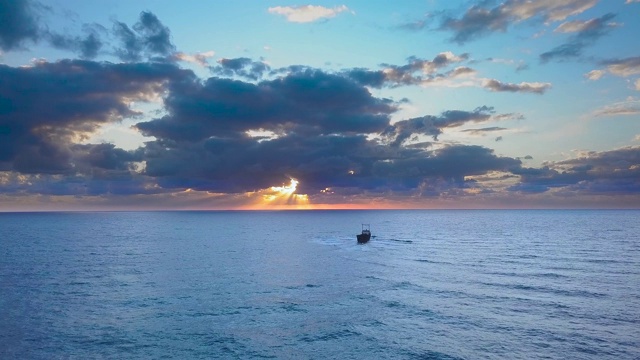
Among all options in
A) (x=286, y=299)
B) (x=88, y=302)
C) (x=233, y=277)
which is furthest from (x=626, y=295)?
(x=88, y=302)

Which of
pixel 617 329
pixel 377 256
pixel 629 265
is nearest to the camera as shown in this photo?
pixel 617 329

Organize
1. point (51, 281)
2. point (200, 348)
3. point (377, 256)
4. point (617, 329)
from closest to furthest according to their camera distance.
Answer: point (200, 348) < point (617, 329) < point (51, 281) < point (377, 256)

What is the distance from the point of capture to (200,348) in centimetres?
4234

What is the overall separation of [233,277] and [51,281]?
107ft

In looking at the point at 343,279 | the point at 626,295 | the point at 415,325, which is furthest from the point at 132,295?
the point at 626,295

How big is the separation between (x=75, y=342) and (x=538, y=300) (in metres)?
58.1

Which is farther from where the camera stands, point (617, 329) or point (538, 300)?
point (538, 300)

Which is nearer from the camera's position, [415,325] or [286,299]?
[415,325]

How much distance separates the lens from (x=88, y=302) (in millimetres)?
61094

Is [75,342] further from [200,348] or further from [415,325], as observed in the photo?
[415,325]

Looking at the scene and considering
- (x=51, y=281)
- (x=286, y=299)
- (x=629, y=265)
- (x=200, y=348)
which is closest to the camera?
(x=200, y=348)

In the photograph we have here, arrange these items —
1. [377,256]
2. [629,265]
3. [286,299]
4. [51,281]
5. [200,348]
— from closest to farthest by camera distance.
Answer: [200,348], [286,299], [51,281], [629,265], [377,256]

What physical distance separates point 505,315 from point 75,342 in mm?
48910

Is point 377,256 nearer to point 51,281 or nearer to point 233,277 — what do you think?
point 233,277
